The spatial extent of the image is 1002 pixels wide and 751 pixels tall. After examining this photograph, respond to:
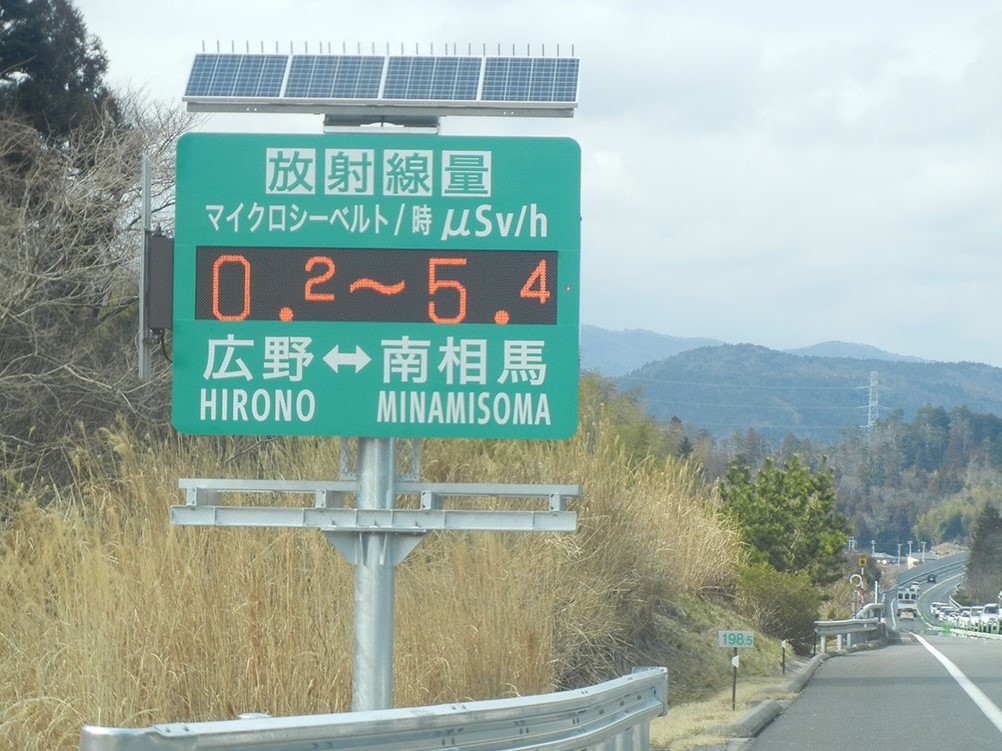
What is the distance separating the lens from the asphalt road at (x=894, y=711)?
38.6 feet

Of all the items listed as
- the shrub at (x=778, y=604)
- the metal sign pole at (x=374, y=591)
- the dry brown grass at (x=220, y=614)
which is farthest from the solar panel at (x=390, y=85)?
the shrub at (x=778, y=604)

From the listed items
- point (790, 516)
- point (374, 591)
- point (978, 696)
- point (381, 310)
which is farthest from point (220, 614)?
point (790, 516)

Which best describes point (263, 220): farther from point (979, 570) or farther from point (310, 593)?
point (979, 570)

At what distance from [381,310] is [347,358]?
327mm

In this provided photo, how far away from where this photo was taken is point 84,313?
64.2 ft

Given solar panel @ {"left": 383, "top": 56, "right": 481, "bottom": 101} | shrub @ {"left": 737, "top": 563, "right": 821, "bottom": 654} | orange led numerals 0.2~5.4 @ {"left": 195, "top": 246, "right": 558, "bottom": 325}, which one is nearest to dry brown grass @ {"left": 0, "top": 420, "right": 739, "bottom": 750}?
orange led numerals 0.2~5.4 @ {"left": 195, "top": 246, "right": 558, "bottom": 325}

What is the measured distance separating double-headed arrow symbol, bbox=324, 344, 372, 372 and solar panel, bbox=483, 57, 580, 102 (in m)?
1.69

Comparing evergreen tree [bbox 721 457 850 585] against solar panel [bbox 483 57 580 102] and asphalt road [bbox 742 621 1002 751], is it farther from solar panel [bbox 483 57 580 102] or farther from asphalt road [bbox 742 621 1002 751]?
solar panel [bbox 483 57 580 102]

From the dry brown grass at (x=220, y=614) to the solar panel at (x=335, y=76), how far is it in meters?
2.57

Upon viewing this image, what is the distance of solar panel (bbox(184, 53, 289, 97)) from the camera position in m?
8.56

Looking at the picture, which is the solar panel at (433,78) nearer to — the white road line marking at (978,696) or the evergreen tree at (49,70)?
the white road line marking at (978,696)

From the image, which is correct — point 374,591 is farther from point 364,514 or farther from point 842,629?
point 842,629

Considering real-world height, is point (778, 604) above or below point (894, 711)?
above

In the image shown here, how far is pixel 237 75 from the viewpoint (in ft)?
28.5
